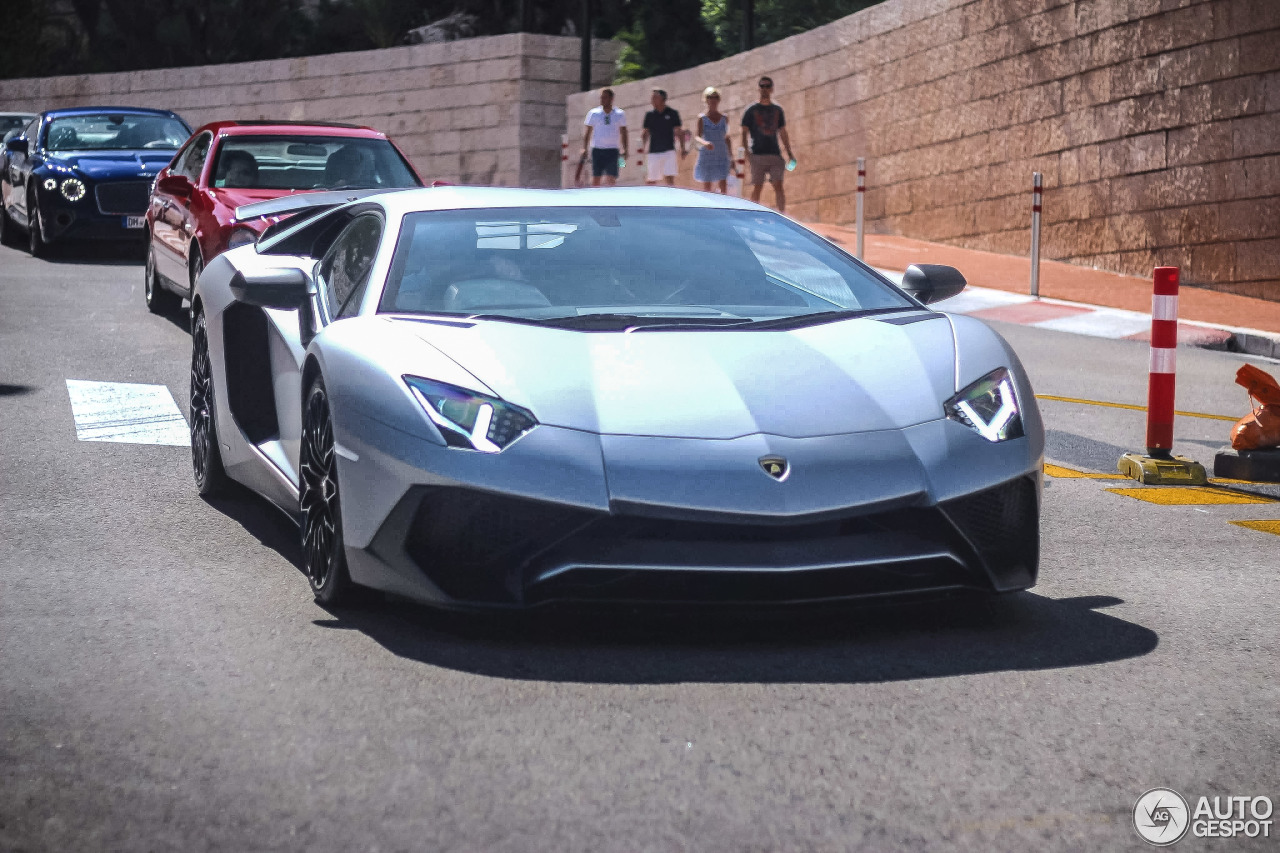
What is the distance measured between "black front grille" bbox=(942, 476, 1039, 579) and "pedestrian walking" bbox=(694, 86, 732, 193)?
16250 millimetres

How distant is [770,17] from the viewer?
30.8 m

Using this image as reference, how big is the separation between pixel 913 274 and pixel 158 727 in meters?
2.94

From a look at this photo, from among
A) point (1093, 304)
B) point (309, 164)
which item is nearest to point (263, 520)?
point (309, 164)

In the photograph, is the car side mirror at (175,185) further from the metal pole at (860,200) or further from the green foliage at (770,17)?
the green foliage at (770,17)

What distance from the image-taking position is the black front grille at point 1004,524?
439cm

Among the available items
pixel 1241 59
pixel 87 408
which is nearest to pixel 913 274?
pixel 87 408

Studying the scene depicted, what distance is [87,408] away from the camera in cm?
862

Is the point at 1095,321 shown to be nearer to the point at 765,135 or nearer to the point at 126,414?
the point at 765,135

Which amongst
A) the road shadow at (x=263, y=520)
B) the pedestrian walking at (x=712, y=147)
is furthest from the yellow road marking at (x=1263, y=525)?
the pedestrian walking at (x=712, y=147)

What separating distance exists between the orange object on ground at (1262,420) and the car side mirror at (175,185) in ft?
22.1

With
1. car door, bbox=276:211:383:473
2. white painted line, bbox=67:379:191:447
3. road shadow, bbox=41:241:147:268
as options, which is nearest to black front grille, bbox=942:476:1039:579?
car door, bbox=276:211:383:473

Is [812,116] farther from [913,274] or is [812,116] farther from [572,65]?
[913,274]

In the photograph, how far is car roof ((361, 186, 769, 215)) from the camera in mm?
5492

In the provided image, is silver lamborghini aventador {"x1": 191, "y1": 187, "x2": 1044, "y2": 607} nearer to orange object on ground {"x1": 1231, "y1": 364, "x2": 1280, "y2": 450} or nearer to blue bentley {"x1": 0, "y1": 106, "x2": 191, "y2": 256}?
orange object on ground {"x1": 1231, "y1": 364, "x2": 1280, "y2": 450}
